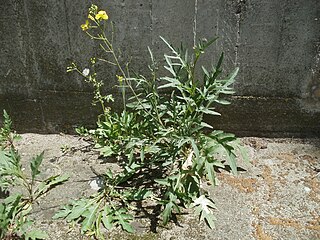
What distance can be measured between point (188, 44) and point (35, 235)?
1.47 meters

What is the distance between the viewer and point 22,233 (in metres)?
2.07

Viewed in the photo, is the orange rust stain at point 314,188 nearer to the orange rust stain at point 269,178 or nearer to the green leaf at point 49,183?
the orange rust stain at point 269,178

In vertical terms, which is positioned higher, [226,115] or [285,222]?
[226,115]

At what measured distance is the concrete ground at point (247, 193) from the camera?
206cm

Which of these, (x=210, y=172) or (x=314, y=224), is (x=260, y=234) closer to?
(x=314, y=224)

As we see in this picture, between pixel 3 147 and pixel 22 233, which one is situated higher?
pixel 3 147

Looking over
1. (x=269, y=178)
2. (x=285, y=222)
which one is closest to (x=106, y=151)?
(x=269, y=178)

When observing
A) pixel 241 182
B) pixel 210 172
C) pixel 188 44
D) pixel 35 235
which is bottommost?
pixel 35 235

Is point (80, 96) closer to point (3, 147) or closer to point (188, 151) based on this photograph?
point (3, 147)

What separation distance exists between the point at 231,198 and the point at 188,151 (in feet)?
1.26

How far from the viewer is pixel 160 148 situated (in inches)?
92.4

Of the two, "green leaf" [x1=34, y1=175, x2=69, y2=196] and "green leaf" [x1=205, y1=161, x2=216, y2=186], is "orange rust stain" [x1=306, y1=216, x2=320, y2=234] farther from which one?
"green leaf" [x1=34, y1=175, x2=69, y2=196]

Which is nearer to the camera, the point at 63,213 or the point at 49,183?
the point at 63,213

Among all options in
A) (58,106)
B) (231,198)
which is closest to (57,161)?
(58,106)
